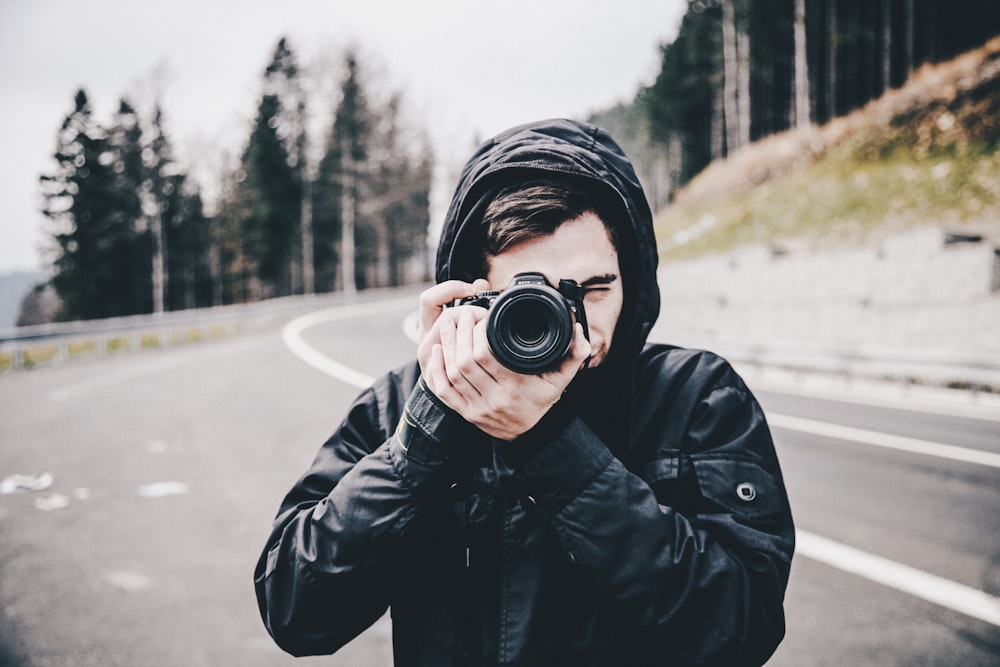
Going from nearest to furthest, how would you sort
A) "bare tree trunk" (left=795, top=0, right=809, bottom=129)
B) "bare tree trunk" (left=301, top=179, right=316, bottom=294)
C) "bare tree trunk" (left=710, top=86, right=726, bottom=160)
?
"bare tree trunk" (left=795, top=0, right=809, bottom=129)
"bare tree trunk" (left=301, top=179, right=316, bottom=294)
"bare tree trunk" (left=710, top=86, right=726, bottom=160)

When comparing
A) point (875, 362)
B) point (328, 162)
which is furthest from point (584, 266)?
point (328, 162)

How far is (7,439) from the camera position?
591 cm

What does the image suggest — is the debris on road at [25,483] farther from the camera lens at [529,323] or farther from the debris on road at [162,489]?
the camera lens at [529,323]

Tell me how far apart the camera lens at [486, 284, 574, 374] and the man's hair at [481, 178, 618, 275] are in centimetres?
19

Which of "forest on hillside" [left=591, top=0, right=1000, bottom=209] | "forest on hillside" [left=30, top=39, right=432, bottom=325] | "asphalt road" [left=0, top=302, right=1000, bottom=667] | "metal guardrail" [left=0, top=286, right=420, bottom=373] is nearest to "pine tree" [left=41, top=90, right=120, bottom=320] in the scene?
"forest on hillside" [left=30, top=39, right=432, bottom=325]

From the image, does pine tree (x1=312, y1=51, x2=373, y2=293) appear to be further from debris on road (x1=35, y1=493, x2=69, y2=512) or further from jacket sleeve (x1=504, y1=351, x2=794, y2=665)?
jacket sleeve (x1=504, y1=351, x2=794, y2=665)

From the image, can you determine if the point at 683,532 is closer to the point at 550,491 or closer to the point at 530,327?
the point at 550,491

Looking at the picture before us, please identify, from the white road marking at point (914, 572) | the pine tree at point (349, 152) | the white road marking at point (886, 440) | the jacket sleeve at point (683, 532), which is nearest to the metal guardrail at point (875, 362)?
the white road marking at point (886, 440)

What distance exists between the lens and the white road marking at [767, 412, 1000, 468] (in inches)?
→ 213

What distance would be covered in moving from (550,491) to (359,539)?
1.23 feet

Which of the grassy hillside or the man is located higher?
the grassy hillside

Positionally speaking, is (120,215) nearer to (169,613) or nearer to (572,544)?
(169,613)

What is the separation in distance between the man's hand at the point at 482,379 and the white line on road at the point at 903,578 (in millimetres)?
3065

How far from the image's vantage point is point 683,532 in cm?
109
